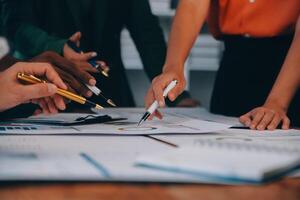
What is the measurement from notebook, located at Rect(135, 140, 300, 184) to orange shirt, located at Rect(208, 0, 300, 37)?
613 mm

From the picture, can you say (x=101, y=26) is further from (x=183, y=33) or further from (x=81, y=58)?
(x=183, y=33)

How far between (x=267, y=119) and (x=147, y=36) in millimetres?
913

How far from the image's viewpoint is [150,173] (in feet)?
1.70

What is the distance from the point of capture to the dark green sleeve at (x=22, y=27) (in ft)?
4.97

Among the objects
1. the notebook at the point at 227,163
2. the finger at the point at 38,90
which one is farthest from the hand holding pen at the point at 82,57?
the notebook at the point at 227,163

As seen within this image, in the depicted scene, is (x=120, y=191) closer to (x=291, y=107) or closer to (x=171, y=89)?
(x=171, y=89)

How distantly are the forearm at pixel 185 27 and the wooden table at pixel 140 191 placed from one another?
2.16 ft

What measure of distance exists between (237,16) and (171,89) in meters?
0.32

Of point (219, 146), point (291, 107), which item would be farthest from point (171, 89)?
point (219, 146)

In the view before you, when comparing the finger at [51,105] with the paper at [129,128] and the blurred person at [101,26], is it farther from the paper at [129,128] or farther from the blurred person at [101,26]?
the blurred person at [101,26]

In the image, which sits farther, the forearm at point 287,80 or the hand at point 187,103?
the hand at point 187,103

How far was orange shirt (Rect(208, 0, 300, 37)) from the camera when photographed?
1143mm

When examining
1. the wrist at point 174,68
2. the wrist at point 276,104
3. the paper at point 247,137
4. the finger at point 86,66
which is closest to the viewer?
the paper at point 247,137

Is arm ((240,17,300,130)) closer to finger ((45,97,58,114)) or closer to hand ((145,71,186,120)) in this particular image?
hand ((145,71,186,120))
